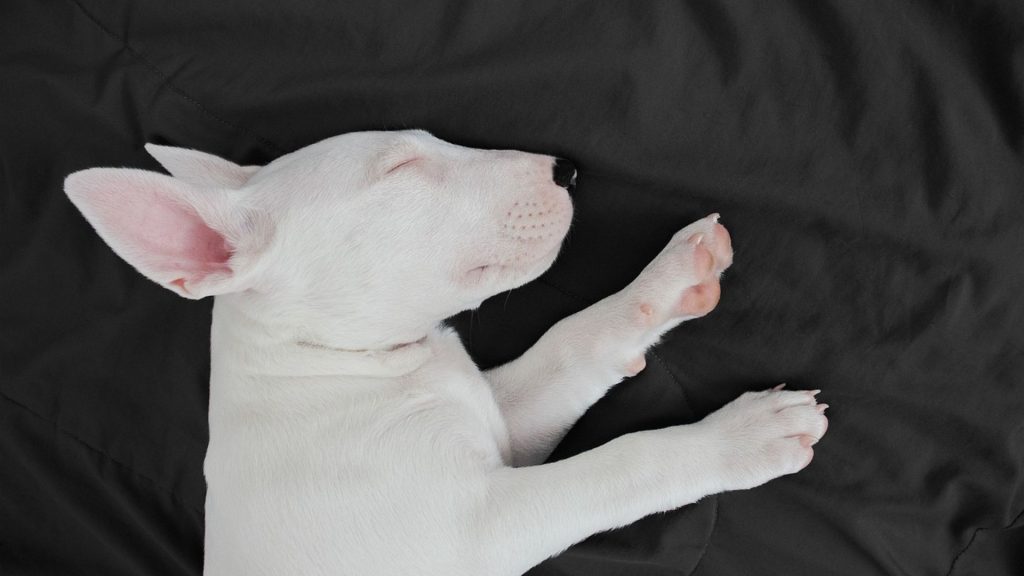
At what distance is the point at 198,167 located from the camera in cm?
185

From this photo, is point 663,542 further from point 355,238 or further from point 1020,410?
point 355,238

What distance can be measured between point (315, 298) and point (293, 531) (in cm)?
44

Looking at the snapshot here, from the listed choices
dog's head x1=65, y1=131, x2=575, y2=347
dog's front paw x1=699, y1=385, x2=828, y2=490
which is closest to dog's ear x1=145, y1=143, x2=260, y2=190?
dog's head x1=65, y1=131, x2=575, y2=347

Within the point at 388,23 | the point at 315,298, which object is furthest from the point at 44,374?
the point at 388,23

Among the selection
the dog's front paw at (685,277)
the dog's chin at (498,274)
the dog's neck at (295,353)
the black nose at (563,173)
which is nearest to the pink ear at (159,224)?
the dog's neck at (295,353)

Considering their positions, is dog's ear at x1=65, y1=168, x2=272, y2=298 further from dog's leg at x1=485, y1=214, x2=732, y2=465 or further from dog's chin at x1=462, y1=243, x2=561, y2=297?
dog's leg at x1=485, y1=214, x2=732, y2=465

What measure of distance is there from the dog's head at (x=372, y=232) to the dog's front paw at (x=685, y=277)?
221 mm

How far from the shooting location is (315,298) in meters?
1.71

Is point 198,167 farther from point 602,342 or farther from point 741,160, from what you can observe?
point 741,160

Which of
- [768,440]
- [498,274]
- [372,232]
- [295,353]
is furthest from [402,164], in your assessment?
[768,440]

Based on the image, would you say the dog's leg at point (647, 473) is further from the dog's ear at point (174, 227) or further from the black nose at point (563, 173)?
the dog's ear at point (174, 227)

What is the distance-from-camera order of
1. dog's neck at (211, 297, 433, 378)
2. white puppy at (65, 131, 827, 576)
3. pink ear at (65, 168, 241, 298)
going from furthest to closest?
dog's neck at (211, 297, 433, 378)
white puppy at (65, 131, 827, 576)
pink ear at (65, 168, 241, 298)

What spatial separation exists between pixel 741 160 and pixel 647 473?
0.64m

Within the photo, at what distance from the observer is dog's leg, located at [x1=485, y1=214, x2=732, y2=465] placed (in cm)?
177
